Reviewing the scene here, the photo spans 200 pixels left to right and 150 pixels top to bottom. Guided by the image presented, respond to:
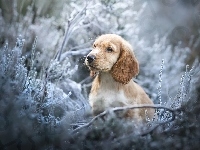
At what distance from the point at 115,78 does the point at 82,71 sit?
3.05ft

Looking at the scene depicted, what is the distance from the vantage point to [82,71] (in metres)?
3.06

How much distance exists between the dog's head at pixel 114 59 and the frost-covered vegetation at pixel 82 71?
0.17 meters

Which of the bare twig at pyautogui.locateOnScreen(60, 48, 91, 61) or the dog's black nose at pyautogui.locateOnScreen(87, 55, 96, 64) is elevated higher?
the bare twig at pyautogui.locateOnScreen(60, 48, 91, 61)

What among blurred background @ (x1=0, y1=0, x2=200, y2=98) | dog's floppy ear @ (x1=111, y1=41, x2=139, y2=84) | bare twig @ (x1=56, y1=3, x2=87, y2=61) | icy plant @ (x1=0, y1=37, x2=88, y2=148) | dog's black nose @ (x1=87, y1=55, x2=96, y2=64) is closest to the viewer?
icy plant @ (x1=0, y1=37, x2=88, y2=148)

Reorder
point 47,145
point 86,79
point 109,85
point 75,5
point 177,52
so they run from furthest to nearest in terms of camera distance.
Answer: point 177,52 < point 86,79 < point 75,5 < point 109,85 < point 47,145

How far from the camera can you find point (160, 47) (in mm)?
3170

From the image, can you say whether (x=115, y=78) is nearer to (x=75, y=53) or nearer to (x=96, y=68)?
(x=96, y=68)

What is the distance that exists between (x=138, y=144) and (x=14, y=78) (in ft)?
2.17

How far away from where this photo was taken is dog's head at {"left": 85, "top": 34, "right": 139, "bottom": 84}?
6.85 feet

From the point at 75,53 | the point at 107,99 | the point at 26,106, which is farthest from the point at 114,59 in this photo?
the point at 75,53

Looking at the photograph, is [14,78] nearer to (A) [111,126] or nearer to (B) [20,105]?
(B) [20,105]

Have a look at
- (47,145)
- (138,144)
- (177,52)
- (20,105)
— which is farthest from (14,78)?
(177,52)

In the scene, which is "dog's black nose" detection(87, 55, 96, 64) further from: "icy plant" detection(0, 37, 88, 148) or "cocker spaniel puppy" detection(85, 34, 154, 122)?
"icy plant" detection(0, 37, 88, 148)

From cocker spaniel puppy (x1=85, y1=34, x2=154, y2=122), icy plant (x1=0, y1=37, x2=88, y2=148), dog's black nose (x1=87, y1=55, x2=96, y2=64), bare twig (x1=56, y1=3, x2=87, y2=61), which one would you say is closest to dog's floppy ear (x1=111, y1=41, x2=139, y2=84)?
cocker spaniel puppy (x1=85, y1=34, x2=154, y2=122)
